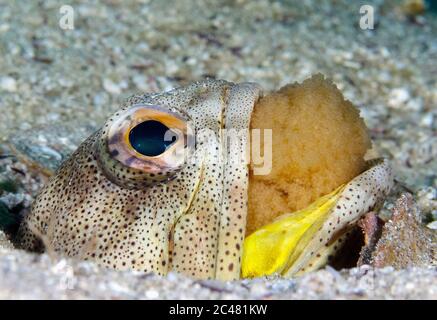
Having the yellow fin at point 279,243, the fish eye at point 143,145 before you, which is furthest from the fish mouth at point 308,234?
the fish eye at point 143,145

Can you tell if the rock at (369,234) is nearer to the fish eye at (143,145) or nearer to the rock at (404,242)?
the rock at (404,242)

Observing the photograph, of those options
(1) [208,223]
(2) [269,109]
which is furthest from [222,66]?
(1) [208,223]

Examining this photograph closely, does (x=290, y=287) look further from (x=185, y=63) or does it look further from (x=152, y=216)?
(x=185, y=63)

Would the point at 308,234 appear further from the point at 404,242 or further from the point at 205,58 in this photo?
the point at 205,58

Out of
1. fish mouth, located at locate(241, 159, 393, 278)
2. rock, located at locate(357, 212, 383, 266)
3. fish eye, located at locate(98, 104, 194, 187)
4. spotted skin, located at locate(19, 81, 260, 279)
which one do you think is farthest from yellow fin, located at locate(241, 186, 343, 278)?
fish eye, located at locate(98, 104, 194, 187)

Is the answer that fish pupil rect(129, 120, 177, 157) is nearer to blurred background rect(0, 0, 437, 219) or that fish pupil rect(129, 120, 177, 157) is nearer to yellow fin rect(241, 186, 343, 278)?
yellow fin rect(241, 186, 343, 278)
